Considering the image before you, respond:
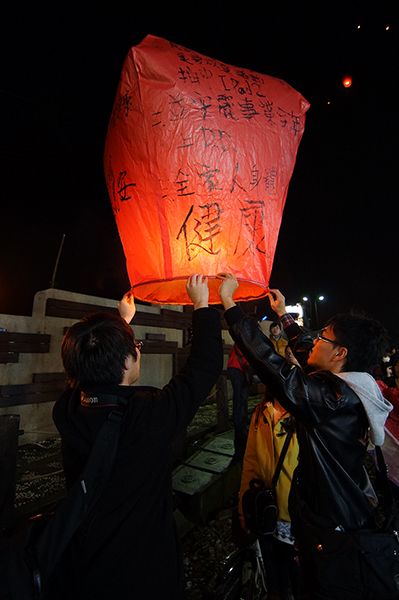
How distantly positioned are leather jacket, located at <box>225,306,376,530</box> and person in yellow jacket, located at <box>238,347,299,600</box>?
2.76 ft

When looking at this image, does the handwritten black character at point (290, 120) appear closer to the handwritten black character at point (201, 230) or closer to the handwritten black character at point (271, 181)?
the handwritten black character at point (271, 181)

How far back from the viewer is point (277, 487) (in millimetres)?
2680

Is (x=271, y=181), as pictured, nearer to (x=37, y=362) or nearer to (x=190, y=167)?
(x=190, y=167)

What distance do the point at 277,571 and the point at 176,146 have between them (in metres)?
3.47

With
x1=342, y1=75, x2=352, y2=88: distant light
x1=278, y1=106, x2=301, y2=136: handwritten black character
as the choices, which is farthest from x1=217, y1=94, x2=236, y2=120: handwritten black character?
x1=342, y1=75, x2=352, y2=88: distant light

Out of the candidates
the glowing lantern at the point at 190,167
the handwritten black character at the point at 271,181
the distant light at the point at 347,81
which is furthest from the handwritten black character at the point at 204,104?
the distant light at the point at 347,81

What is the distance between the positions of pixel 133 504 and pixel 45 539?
37 centimetres

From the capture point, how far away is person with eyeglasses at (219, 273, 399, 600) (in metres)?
1.64

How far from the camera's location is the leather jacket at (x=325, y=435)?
1.77 meters

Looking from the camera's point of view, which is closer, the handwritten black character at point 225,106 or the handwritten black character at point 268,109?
the handwritten black character at point 225,106

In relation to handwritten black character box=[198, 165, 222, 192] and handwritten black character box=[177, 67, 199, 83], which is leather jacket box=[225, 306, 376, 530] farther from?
handwritten black character box=[177, 67, 199, 83]

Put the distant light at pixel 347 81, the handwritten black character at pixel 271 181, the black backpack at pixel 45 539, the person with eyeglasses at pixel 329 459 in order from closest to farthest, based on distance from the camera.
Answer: the black backpack at pixel 45 539 < the person with eyeglasses at pixel 329 459 < the handwritten black character at pixel 271 181 < the distant light at pixel 347 81

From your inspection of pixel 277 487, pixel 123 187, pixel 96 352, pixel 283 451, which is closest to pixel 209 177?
pixel 123 187

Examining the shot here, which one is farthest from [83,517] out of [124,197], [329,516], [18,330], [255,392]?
[255,392]
